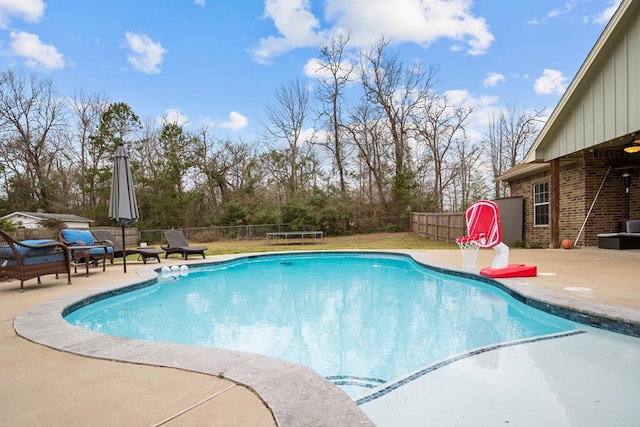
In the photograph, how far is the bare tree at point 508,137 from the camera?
24.1 metres

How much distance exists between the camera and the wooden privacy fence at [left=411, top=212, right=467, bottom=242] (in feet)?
47.7

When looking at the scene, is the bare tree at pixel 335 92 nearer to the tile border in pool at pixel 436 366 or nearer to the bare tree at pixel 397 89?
the bare tree at pixel 397 89

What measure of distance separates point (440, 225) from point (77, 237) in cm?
1372

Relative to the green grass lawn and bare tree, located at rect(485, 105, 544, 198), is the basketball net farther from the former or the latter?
bare tree, located at rect(485, 105, 544, 198)

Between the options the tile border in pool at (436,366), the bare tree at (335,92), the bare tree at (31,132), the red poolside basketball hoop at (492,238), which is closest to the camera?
the tile border in pool at (436,366)

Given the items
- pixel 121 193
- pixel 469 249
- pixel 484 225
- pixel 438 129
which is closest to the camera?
pixel 484 225

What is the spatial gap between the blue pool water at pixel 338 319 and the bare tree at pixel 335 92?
611 inches

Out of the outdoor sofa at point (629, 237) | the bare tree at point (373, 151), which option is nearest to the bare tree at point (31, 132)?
the bare tree at point (373, 151)

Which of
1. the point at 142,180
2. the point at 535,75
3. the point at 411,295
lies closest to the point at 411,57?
the point at 535,75

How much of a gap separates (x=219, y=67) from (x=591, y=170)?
15.9 metres

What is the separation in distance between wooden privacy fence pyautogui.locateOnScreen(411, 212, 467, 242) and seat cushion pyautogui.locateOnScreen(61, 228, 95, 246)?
41.4 feet

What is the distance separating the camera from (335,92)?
2269cm

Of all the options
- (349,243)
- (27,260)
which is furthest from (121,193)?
(349,243)

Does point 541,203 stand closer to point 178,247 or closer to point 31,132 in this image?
point 178,247
